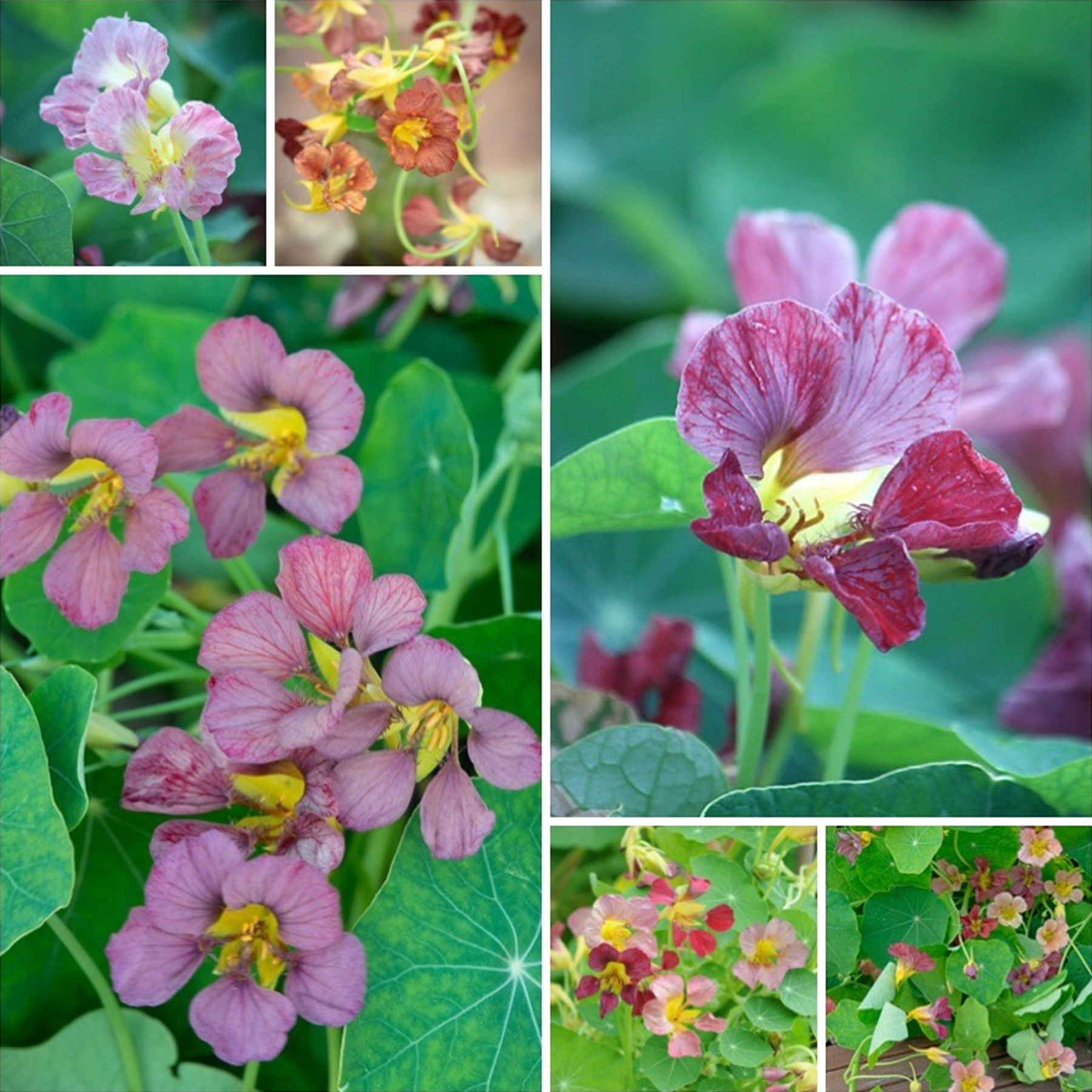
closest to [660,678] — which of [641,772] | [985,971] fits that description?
[641,772]

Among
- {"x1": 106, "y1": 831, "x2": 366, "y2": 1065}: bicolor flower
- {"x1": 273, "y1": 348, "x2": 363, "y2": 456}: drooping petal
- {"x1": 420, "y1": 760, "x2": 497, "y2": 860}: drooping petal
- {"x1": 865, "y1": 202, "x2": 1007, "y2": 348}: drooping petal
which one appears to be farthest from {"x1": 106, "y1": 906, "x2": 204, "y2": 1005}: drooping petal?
{"x1": 865, "y1": 202, "x2": 1007, "y2": 348}: drooping petal

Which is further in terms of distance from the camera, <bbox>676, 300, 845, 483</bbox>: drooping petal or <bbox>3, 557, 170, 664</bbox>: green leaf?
<bbox>3, 557, 170, 664</bbox>: green leaf

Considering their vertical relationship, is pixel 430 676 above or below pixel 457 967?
above

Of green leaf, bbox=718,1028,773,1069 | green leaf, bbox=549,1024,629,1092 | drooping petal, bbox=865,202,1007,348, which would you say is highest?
drooping petal, bbox=865,202,1007,348

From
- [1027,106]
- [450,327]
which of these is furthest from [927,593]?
[1027,106]

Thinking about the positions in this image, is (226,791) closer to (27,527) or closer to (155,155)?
(27,527)

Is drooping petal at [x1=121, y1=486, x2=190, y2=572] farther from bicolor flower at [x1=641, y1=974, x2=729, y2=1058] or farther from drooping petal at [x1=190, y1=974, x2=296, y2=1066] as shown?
bicolor flower at [x1=641, y1=974, x2=729, y2=1058]

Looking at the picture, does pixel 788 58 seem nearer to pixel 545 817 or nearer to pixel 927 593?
pixel 927 593
